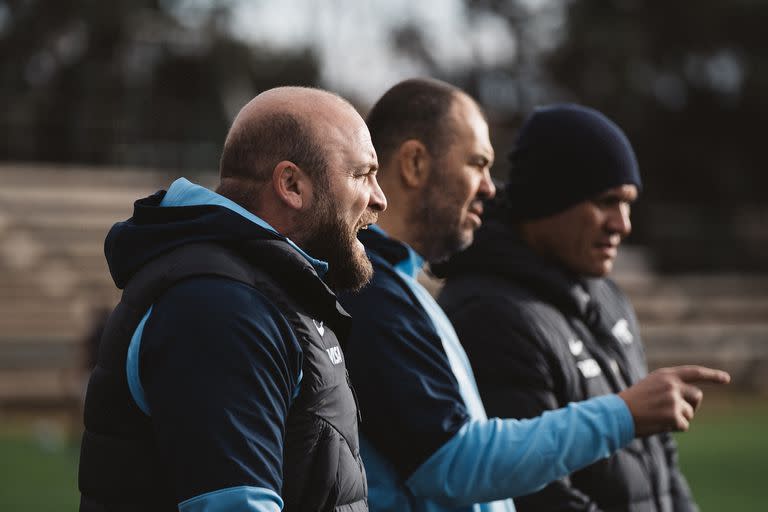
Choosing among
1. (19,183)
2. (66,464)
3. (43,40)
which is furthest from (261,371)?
(43,40)

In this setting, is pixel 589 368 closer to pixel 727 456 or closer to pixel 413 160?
pixel 413 160

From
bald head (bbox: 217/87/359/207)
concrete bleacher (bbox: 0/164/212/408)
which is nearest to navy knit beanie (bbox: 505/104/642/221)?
bald head (bbox: 217/87/359/207)

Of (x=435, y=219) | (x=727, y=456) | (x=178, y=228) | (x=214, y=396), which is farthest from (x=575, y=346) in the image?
(x=727, y=456)

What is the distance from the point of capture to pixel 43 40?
30609 millimetres

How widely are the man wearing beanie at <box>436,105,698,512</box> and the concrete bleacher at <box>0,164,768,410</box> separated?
11.0 meters

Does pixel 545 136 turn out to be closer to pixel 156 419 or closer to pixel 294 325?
pixel 294 325

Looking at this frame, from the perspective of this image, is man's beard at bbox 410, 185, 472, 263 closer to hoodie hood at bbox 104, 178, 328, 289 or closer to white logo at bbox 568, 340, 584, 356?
white logo at bbox 568, 340, 584, 356

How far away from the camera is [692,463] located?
1274cm

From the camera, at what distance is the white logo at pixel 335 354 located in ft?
8.02

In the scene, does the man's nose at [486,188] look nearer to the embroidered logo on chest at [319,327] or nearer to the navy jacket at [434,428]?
the navy jacket at [434,428]

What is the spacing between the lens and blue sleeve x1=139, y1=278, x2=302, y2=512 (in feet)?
7.08

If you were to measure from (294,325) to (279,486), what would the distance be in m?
0.31

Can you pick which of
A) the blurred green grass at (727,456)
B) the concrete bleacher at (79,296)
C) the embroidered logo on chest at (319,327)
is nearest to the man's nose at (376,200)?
the embroidered logo on chest at (319,327)

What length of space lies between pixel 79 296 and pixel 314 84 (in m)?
9.90
